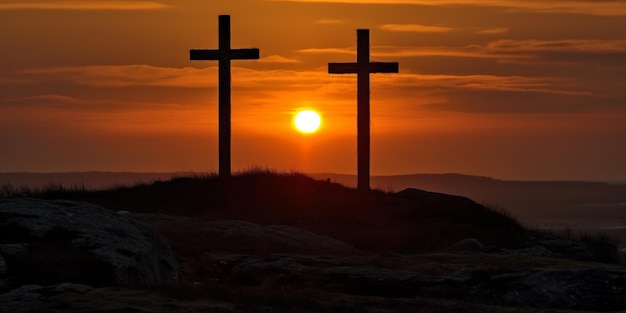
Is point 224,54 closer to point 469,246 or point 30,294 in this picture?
point 469,246

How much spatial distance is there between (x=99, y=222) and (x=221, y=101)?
21212 millimetres

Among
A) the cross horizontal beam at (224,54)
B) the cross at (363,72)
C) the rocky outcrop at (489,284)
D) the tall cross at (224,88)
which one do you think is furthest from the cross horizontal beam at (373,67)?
the rocky outcrop at (489,284)

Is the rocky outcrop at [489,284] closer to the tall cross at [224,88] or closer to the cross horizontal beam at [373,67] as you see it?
the tall cross at [224,88]

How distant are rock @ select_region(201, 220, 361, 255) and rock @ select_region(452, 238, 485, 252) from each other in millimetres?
3786

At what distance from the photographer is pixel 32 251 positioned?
20.2 metres

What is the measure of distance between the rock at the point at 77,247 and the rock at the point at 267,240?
192 inches

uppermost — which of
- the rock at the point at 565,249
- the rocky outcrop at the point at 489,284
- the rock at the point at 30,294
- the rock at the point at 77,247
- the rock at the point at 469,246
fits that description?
the rock at the point at 77,247

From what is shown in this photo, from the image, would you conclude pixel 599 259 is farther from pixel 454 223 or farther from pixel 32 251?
pixel 32 251

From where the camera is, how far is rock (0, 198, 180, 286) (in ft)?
64.1

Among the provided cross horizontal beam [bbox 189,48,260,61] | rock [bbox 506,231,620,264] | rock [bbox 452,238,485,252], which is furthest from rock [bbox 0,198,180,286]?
cross horizontal beam [bbox 189,48,260,61]

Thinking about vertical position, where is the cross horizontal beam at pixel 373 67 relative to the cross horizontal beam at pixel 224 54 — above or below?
below

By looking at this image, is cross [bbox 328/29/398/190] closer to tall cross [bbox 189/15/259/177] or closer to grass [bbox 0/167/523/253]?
grass [bbox 0/167/523/253]

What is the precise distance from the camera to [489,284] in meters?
20.8

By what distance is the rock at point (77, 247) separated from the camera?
19.5 metres
